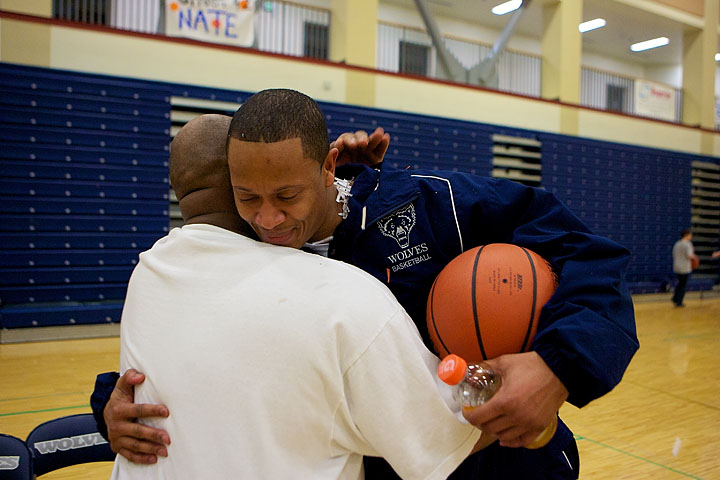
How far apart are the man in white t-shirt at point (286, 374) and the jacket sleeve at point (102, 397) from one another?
0.34m

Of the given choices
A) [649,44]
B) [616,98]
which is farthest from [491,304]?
[616,98]

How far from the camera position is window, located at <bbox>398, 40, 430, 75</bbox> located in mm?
Result: 12570

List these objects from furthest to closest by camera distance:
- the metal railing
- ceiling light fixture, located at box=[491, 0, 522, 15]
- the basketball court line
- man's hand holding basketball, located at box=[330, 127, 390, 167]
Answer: the metal railing, ceiling light fixture, located at box=[491, 0, 522, 15], the basketball court line, man's hand holding basketball, located at box=[330, 127, 390, 167]

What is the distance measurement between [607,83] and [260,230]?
53.9ft

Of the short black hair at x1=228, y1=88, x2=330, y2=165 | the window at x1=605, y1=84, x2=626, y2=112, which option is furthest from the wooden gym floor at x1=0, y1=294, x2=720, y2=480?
the window at x1=605, y1=84, x2=626, y2=112

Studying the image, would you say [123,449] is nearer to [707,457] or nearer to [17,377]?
[707,457]

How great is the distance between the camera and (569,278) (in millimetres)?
1348

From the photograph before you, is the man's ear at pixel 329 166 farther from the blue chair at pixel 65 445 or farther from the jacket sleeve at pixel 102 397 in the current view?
the blue chair at pixel 65 445

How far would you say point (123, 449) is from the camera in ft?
3.91

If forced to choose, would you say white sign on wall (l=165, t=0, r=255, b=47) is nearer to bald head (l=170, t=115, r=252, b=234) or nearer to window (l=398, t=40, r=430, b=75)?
window (l=398, t=40, r=430, b=75)

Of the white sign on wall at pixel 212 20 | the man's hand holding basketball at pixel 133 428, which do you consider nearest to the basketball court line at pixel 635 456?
the man's hand holding basketball at pixel 133 428

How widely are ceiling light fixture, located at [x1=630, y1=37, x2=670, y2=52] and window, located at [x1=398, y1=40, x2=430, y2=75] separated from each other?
6.40 m

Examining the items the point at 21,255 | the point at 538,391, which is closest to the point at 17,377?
the point at 21,255

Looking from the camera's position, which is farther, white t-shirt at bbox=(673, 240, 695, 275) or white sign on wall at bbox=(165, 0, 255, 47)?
white t-shirt at bbox=(673, 240, 695, 275)
